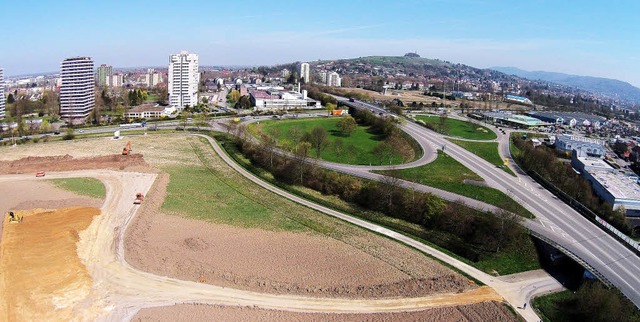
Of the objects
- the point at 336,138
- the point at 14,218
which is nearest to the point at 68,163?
the point at 14,218

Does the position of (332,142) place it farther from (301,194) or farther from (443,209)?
(443,209)

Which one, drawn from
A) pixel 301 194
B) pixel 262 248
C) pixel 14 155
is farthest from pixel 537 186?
pixel 14 155

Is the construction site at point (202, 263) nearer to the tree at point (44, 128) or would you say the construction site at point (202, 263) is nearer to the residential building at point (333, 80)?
the tree at point (44, 128)

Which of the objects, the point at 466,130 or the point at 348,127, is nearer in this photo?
the point at 348,127

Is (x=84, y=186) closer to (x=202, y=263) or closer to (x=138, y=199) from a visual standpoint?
(x=138, y=199)

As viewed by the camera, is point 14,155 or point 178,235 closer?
point 178,235

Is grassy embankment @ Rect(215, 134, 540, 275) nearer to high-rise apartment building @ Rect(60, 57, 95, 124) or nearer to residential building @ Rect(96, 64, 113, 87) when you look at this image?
high-rise apartment building @ Rect(60, 57, 95, 124)

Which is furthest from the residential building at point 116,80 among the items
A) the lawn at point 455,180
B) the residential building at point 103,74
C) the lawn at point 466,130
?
the lawn at point 455,180
